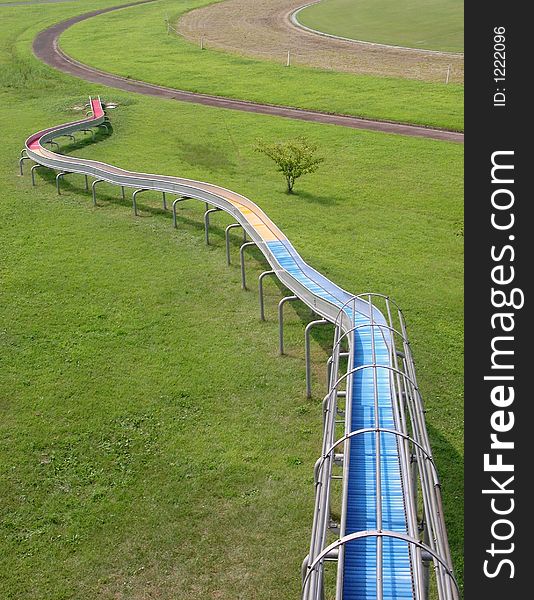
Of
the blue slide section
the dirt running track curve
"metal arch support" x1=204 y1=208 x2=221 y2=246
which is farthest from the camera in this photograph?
the dirt running track curve

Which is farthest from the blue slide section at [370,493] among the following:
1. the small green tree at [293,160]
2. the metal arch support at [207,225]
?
the small green tree at [293,160]

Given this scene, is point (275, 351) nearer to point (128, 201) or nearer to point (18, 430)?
point (18, 430)

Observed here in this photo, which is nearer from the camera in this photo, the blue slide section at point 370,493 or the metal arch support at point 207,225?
the blue slide section at point 370,493

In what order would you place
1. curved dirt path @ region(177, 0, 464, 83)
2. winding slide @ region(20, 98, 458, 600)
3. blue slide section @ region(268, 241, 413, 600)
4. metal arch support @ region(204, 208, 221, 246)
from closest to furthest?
1. winding slide @ region(20, 98, 458, 600)
2. blue slide section @ region(268, 241, 413, 600)
3. metal arch support @ region(204, 208, 221, 246)
4. curved dirt path @ region(177, 0, 464, 83)

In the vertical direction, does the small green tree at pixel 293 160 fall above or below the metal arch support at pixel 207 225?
above

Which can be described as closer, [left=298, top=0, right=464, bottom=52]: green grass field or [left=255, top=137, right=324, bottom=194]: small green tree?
[left=255, top=137, right=324, bottom=194]: small green tree

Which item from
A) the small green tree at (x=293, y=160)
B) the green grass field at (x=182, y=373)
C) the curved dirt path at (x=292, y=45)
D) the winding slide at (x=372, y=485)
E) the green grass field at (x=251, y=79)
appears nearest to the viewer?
the winding slide at (x=372, y=485)

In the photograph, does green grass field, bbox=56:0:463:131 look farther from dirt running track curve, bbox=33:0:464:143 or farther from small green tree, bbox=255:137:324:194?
small green tree, bbox=255:137:324:194

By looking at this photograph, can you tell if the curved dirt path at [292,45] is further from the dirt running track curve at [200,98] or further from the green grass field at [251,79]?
the dirt running track curve at [200,98]

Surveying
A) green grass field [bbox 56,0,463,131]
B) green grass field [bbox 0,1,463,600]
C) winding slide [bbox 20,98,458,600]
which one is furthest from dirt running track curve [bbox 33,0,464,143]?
winding slide [bbox 20,98,458,600]
